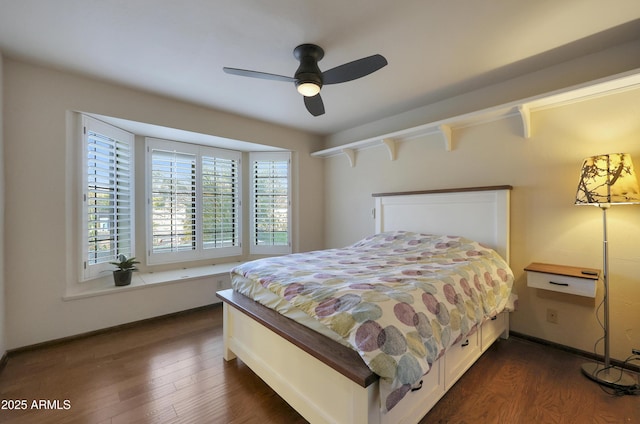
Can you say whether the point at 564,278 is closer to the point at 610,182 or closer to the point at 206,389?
the point at 610,182

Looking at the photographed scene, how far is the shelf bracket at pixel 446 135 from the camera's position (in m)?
2.83

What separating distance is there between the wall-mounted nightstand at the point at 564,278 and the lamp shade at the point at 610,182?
1.78 ft

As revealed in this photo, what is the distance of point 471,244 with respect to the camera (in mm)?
2469

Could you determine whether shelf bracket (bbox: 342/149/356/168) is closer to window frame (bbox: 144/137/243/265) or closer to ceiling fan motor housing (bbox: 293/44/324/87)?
window frame (bbox: 144/137/243/265)

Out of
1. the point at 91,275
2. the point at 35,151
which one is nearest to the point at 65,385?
the point at 91,275

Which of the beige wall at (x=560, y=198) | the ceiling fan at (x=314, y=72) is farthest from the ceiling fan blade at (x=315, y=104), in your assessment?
the beige wall at (x=560, y=198)

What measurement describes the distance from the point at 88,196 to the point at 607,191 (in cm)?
436

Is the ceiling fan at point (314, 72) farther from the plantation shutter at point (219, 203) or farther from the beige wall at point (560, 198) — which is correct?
the plantation shutter at point (219, 203)

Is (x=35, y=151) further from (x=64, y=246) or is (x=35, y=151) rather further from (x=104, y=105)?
(x=64, y=246)

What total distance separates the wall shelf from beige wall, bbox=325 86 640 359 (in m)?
0.05

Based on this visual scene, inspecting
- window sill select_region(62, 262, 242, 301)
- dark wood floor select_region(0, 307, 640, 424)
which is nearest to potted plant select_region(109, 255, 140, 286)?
window sill select_region(62, 262, 242, 301)

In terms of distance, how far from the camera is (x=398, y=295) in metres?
1.37

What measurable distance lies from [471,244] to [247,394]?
7.30 ft

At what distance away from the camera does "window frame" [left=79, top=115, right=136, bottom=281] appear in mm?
2580
